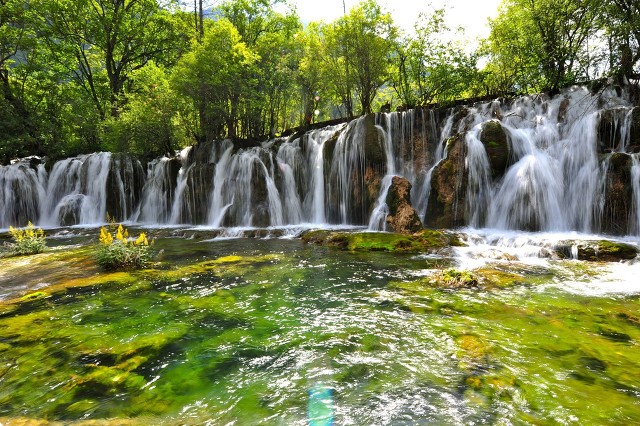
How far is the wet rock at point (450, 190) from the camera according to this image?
13844 millimetres

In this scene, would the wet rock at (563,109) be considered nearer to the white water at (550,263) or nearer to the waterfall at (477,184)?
the waterfall at (477,184)

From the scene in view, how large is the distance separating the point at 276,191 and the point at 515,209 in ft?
40.9

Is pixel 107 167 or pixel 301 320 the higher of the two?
pixel 107 167

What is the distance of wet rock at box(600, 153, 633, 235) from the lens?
1092 centimetres

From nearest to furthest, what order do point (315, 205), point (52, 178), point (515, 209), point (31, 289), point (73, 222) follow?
point (31, 289) < point (515, 209) < point (315, 205) < point (73, 222) < point (52, 178)

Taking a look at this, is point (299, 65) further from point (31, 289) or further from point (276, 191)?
point (31, 289)

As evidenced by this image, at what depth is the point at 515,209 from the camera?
12.8m

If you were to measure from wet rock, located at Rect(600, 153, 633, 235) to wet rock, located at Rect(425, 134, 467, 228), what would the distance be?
4651 millimetres

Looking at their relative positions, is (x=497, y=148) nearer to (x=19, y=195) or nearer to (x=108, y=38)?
(x=19, y=195)

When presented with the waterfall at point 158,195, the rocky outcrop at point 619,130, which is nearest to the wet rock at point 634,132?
the rocky outcrop at point 619,130

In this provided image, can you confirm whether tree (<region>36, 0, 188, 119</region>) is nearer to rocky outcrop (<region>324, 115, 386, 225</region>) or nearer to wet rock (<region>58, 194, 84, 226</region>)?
wet rock (<region>58, 194, 84, 226</region>)

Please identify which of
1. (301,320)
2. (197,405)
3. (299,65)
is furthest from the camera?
(299,65)

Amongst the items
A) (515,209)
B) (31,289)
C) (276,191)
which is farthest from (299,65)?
(31,289)

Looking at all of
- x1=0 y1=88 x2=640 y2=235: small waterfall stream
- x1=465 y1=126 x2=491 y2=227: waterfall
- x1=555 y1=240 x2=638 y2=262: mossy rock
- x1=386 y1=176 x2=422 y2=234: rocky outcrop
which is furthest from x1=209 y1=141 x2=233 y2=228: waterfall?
x1=555 y1=240 x2=638 y2=262: mossy rock
